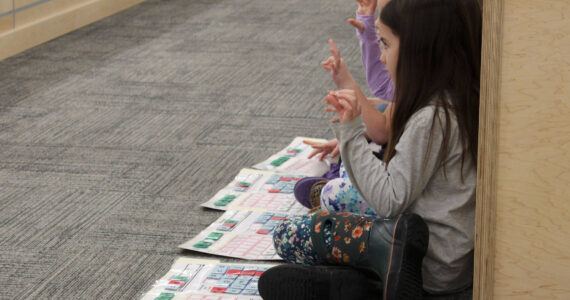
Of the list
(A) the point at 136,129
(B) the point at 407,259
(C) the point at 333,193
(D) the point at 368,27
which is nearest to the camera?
(B) the point at 407,259

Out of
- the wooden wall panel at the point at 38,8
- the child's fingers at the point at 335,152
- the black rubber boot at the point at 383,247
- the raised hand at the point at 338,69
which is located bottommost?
the wooden wall panel at the point at 38,8

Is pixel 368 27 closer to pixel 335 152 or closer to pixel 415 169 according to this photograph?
pixel 335 152

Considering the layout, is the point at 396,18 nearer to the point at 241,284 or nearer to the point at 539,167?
the point at 539,167

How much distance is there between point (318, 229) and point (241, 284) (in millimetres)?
246

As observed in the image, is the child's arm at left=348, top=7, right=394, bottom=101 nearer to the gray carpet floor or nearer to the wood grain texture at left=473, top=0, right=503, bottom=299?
the gray carpet floor

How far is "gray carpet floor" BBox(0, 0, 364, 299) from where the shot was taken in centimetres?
189

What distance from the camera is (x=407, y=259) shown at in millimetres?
1461

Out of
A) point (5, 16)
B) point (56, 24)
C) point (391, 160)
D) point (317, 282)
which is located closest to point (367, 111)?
point (391, 160)

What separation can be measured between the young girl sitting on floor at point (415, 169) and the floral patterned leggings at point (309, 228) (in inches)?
1.9

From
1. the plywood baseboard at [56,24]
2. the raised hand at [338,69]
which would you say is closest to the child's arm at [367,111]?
the raised hand at [338,69]

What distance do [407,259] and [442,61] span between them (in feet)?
1.21

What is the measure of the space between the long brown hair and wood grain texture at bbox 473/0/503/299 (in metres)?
0.24

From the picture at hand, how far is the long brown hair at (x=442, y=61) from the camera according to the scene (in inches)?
58.1

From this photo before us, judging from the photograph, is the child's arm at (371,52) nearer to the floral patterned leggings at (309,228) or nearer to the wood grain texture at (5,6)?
the floral patterned leggings at (309,228)
